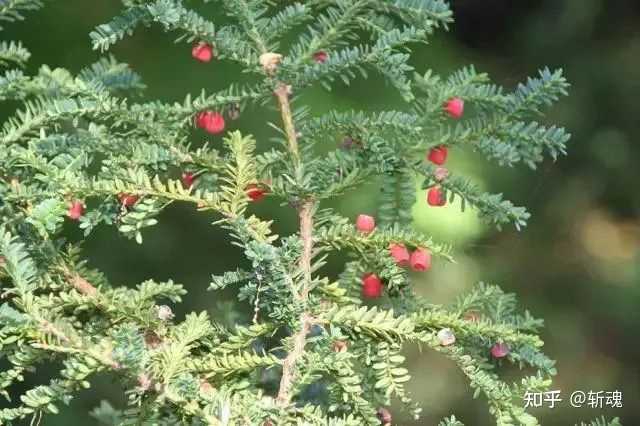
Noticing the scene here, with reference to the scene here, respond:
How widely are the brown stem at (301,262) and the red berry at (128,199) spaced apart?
110 mm

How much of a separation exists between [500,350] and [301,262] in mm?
167

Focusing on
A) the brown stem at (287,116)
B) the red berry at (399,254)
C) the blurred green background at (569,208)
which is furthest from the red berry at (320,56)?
the blurred green background at (569,208)

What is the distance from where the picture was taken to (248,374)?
0.65 metres

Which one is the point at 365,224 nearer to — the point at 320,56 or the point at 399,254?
the point at 399,254

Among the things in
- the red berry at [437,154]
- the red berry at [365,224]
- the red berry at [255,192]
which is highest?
the red berry at [437,154]

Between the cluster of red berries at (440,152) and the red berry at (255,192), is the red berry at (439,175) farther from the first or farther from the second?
the red berry at (255,192)

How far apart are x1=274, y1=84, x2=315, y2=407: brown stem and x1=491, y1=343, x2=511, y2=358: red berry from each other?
16cm

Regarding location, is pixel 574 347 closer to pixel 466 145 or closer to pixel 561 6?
pixel 561 6

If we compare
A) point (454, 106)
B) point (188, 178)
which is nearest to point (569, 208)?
point (454, 106)

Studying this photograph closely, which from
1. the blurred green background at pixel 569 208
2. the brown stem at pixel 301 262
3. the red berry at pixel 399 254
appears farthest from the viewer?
the blurred green background at pixel 569 208

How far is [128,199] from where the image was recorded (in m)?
0.66

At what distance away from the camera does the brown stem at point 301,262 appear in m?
0.60

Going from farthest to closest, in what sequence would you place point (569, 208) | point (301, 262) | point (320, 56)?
point (569, 208) → point (320, 56) → point (301, 262)

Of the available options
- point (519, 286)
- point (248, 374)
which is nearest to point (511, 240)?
point (519, 286)
